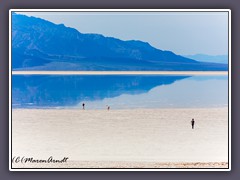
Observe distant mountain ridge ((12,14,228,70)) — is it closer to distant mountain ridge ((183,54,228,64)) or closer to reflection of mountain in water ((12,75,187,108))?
distant mountain ridge ((183,54,228,64))

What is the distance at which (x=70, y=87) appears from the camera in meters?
11.4

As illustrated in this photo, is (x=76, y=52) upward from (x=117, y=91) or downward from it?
upward

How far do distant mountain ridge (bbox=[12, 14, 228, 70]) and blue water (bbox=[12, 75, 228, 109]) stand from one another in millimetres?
256

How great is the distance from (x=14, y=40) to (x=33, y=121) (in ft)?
4.49

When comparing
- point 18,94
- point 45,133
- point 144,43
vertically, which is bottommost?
point 45,133

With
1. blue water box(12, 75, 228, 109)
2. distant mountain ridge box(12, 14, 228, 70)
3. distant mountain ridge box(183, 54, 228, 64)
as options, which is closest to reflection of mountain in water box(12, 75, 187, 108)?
blue water box(12, 75, 228, 109)

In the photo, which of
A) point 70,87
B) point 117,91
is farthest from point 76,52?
point 117,91

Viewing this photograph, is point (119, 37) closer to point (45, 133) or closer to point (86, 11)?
point (86, 11)

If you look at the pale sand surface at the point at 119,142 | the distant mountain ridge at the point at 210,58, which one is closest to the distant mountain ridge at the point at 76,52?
the distant mountain ridge at the point at 210,58

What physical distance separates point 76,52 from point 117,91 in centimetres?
226

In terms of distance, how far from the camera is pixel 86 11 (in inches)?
393

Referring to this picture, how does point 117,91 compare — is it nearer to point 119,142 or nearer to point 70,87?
point 70,87

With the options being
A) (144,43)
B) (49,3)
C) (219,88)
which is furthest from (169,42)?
(49,3)

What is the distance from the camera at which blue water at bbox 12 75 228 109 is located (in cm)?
1035
